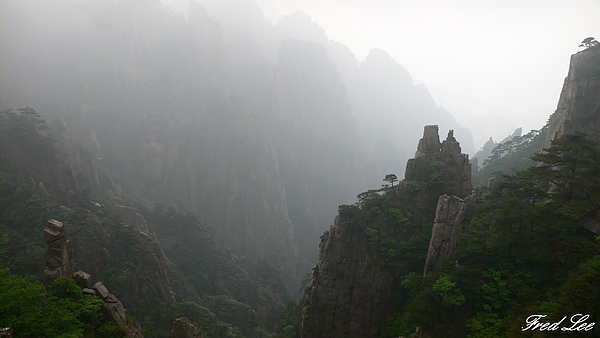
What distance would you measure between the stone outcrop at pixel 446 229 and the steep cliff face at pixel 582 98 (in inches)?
493

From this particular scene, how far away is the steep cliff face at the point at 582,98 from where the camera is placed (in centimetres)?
2583

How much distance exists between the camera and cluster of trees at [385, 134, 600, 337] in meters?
13.5

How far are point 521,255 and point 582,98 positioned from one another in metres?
19.4

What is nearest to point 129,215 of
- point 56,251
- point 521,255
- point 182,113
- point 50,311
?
point 56,251

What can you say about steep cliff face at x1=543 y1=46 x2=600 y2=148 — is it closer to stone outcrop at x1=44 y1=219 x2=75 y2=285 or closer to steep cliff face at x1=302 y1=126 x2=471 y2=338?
steep cliff face at x1=302 y1=126 x2=471 y2=338

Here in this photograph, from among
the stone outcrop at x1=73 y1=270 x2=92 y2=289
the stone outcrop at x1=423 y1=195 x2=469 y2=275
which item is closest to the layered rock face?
the stone outcrop at x1=423 y1=195 x2=469 y2=275

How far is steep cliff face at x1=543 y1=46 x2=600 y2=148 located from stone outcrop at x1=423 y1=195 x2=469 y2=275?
41.1 ft

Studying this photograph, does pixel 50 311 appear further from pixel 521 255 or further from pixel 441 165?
pixel 441 165

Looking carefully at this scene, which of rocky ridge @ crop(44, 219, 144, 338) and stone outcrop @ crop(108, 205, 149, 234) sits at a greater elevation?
stone outcrop @ crop(108, 205, 149, 234)

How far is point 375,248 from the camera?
2470 cm

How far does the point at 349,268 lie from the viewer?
964 inches

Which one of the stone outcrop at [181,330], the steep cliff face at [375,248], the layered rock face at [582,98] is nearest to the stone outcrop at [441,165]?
the steep cliff face at [375,248]

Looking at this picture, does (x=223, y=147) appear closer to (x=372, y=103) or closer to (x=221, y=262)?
(x=221, y=262)

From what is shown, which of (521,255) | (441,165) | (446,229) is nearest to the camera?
(521,255)
